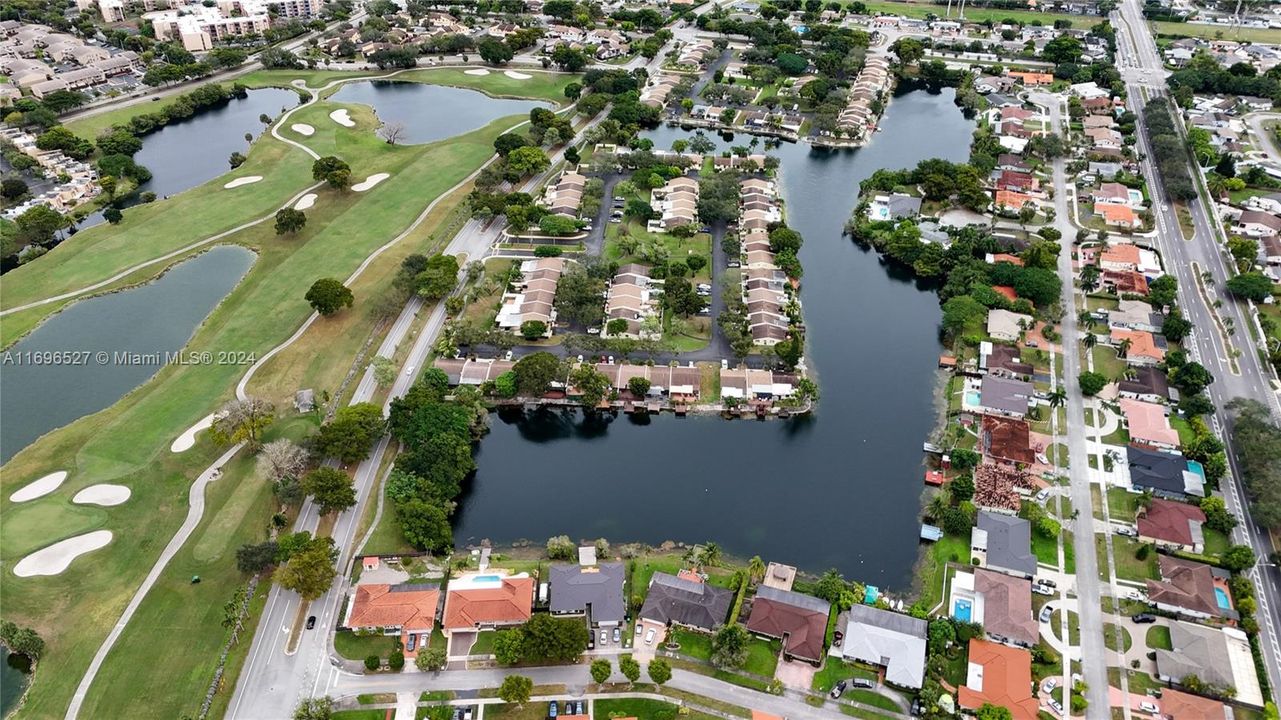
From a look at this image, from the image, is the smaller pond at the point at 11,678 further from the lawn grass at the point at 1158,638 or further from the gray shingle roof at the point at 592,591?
the lawn grass at the point at 1158,638

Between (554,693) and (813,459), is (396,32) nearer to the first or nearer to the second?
(813,459)

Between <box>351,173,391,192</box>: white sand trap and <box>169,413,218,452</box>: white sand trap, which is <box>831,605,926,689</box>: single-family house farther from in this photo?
<box>351,173,391,192</box>: white sand trap

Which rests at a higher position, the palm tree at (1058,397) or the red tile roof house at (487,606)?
the palm tree at (1058,397)

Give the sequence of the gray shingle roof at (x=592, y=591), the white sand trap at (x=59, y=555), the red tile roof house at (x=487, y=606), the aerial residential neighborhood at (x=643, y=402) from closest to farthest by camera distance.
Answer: the aerial residential neighborhood at (x=643, y=402) → the red tile roof house at (x=487, y=606) → the gray shingle roof at (x=592, y=591) → the white sand trap at (x=59, y=555)

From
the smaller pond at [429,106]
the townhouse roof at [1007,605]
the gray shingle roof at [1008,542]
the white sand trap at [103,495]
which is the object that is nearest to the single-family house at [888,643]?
the townhouse roof at [1007,605]

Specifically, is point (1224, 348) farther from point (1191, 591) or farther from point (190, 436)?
point (190, 436)

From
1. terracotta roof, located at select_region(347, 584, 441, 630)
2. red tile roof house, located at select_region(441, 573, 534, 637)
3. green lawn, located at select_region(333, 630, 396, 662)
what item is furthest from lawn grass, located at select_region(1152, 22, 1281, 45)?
green lawn, located at select_region(333, 630, 396, 662)

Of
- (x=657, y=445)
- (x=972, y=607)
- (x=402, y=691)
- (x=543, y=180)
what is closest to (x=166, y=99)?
(x=543, y=180)
